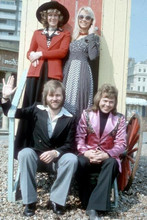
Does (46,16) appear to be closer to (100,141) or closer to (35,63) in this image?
(35,63)

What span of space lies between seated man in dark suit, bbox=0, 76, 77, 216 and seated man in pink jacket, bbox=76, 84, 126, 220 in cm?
14

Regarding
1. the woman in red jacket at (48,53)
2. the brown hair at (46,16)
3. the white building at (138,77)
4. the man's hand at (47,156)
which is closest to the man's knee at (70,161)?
the man's hand at (47,156)

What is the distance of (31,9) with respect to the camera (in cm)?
426

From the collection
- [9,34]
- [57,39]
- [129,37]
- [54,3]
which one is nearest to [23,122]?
[57,39]

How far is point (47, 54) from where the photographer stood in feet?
11.7

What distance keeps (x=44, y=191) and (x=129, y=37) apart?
2.35m

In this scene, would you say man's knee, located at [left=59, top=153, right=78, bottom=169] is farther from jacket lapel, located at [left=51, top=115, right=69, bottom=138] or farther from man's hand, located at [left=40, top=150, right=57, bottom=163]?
jacket lapel, located at [left=51, top=115, right=69, bottom=138]

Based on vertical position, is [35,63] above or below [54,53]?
below

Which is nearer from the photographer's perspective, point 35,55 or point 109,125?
point 109,125

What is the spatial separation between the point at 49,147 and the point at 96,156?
0.46 meters

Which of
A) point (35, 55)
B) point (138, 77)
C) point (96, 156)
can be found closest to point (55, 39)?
point (35, 55)

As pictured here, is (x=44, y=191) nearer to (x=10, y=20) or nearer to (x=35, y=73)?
(x=35, y=73)

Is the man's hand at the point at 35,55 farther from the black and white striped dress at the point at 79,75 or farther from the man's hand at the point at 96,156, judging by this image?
the man's hand at the point at 96,156

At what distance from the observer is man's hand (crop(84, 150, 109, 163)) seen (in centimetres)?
281
